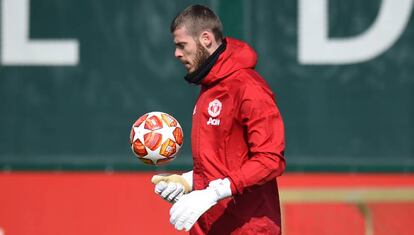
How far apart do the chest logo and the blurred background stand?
3160 mm

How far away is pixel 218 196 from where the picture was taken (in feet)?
14.3

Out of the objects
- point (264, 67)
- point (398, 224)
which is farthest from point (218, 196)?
point (264, 67)

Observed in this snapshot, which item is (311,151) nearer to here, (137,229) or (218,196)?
(137,229)

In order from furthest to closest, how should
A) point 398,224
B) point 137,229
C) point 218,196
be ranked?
point 137,229 → point 398,224 → point 218,196

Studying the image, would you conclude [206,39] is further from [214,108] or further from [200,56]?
[214,108]

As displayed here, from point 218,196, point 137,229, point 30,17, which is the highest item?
point 30,17

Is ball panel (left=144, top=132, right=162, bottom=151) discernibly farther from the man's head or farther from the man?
the man's head

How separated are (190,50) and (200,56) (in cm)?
5

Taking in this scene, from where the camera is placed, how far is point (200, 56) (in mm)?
4629

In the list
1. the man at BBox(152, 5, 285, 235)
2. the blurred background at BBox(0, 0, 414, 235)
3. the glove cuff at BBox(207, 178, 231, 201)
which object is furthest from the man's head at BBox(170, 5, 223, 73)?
the blurred background at BBox(0, 0, 414, 235)

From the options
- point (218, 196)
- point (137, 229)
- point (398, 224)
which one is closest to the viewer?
point (218, 196)

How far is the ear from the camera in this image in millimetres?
4621

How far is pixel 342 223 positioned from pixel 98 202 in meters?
1.84

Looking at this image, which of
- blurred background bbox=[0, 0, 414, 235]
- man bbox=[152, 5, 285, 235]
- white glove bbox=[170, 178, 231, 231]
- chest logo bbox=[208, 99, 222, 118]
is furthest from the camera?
blurred background bbox=[0, 0, 414, 235]
